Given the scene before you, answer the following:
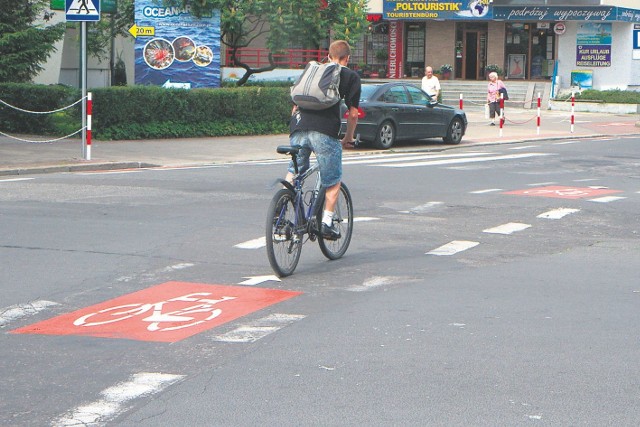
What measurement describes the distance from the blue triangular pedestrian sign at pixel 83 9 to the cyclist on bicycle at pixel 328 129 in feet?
35.8

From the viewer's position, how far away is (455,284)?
28.4 feet

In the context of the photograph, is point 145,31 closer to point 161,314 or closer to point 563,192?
point 563,192

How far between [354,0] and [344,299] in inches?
1083

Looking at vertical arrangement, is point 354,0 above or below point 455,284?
above

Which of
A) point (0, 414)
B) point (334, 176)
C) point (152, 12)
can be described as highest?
point (152, 12)

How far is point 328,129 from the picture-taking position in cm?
895

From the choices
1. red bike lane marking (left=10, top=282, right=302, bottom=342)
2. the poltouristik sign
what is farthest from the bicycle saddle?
the poltouristik sign

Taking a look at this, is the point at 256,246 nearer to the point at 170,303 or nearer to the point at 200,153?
the point at 170,303

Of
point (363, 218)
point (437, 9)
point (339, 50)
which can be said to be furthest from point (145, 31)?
point (437, 9)

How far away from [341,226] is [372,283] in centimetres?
131

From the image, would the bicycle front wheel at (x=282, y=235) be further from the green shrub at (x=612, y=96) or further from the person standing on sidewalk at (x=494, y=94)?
the green shrub at (x=612, y=96)

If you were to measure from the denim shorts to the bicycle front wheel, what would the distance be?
1.26 ft

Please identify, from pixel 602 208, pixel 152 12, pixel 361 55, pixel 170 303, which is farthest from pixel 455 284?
pixel 361 55

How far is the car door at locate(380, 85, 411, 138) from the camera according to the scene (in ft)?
79.5
